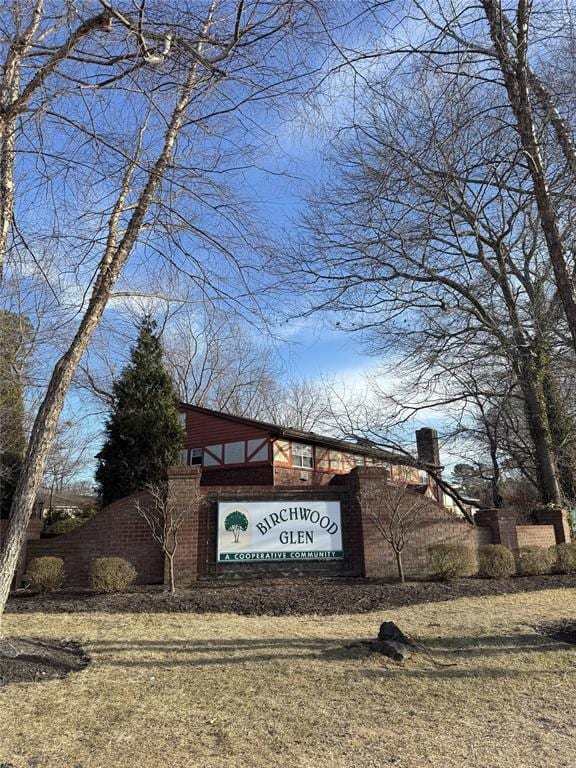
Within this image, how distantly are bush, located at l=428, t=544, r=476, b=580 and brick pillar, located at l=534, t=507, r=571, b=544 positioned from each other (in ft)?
15.6

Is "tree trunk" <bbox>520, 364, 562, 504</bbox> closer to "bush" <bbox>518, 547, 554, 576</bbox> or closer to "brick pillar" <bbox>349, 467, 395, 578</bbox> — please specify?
"bush" <bbox>518, 547, 554, 576</bbox>

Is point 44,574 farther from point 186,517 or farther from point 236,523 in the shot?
point 236,523

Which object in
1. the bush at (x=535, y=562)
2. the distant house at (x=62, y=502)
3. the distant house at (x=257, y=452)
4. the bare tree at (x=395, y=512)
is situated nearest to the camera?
the bare tree at (x=395, y=512)

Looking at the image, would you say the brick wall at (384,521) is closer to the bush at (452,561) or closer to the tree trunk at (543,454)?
the bush at (452,561)

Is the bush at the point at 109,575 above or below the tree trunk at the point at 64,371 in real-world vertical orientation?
below

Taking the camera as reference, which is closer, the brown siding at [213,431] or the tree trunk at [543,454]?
the tree trunk at [543,454]

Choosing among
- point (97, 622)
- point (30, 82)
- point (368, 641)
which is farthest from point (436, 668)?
point (30, 82)

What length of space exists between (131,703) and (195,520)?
7.10 metres

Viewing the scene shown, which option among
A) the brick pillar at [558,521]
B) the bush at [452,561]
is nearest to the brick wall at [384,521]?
the bush at [452,561]

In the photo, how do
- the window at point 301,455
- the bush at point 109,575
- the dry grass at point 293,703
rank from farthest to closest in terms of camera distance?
the window at point 301,455
the bush at point 109,575
the dry grass at point 293,703

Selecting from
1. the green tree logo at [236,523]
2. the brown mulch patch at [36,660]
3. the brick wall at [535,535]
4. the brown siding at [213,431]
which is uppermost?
the brown siding at [213,431]

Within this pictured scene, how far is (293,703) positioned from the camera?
15.2 feet

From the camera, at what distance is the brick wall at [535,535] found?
46.5 feet

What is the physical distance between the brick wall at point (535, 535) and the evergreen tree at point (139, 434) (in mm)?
9530
